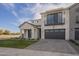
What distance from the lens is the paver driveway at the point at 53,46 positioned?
1586 cm

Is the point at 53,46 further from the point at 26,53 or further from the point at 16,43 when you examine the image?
the point at 16,43

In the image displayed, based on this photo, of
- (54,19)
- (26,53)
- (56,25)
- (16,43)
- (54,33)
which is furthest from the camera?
(54,19)

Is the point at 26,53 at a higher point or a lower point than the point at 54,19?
lower

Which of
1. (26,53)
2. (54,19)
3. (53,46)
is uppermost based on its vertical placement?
(54,19)

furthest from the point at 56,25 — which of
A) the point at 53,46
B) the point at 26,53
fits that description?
the point at 26,53

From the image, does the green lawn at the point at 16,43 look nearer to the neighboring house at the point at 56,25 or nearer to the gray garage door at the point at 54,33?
the neighboring house at the point at 56,25

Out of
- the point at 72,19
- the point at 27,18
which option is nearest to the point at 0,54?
the point at 27,18

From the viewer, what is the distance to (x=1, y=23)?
16703mm

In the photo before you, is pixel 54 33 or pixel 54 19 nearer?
pixel 54 33

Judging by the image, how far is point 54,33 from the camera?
18141 mm

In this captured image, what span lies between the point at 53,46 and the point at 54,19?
2.89 meters

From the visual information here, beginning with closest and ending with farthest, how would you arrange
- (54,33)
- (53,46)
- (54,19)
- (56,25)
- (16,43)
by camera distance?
(53,46)
(16,43)
(54,33)
(56,25)
(54,19)

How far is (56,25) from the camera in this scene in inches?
724

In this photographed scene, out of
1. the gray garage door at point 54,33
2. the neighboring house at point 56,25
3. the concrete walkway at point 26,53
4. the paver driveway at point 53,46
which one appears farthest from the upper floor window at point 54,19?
the concrete walkway at point 26,53
